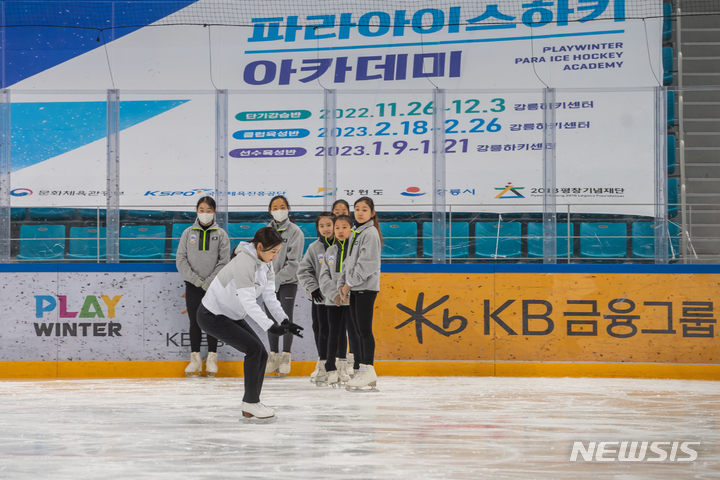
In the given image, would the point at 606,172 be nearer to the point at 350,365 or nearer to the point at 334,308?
the point at 350,365

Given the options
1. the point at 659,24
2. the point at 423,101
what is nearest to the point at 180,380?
the point at 423,101

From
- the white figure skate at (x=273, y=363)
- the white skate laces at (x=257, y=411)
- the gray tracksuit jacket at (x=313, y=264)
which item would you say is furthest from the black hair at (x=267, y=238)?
the white figure skate at (x=273, y=363)

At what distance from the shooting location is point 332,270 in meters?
5.30

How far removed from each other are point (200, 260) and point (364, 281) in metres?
1.81

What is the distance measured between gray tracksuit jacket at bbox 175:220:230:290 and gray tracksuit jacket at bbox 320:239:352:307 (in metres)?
1.18

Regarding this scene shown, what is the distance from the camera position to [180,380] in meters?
5.91

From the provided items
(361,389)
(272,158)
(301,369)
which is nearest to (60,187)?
(272,158)

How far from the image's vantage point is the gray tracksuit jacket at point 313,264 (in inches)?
215

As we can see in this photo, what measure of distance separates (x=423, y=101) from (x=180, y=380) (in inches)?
139

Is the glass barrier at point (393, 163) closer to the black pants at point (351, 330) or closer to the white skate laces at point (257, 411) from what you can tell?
the black pants at point (351, 330)

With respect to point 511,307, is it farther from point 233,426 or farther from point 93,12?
point 93,12

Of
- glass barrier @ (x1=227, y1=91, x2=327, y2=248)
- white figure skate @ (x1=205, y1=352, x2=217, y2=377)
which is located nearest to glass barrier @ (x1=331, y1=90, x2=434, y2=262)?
glass barrier @ (x1=227, y1=91, x2=327, y2=248)

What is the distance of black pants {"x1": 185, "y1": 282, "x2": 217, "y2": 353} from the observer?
601cm

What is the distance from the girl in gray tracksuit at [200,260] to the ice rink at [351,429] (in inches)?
18.0
